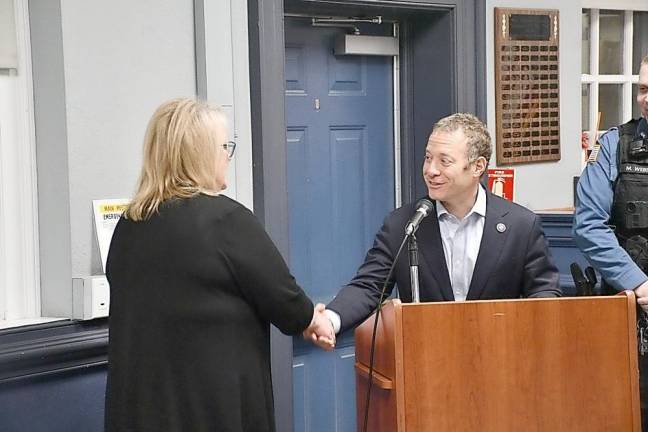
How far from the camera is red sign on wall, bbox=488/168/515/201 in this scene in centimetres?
504

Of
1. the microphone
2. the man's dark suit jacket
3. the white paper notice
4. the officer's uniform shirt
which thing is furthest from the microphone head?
the white paper notice

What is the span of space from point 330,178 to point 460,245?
147 centimetres

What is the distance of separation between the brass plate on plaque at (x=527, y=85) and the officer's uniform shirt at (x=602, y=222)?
1336 millimetres

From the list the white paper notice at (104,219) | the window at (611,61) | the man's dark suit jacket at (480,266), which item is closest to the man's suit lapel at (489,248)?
the man's dark suit jacket at (480,266)

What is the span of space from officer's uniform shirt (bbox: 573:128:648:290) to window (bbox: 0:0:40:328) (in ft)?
6.03

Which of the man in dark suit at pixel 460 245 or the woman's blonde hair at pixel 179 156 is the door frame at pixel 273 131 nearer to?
the man in dark suit at pixel 460 245

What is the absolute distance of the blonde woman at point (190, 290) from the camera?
2.72 meters

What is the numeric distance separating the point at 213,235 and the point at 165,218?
0.43ft

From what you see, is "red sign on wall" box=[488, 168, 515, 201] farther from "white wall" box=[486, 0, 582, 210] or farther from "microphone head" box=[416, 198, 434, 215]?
"microphone head" box=[416, 198, 434, 215]

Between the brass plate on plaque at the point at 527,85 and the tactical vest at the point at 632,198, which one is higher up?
the brass plate on plaque at the point at 527,85

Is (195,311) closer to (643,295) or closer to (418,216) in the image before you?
(418,216)

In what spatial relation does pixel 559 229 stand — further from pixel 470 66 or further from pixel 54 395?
pixel 54 395

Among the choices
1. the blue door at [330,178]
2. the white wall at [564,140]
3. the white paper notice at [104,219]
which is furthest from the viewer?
the white wall at [564,140]

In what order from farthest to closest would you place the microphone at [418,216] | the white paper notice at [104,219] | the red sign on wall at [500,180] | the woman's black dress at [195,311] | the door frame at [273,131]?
the red sign on wall at [500,180] < the door frame at [273,131] < the white paper notice at [104,219] < the microphone at [418,216] < the woman's black dress at [195,311]
